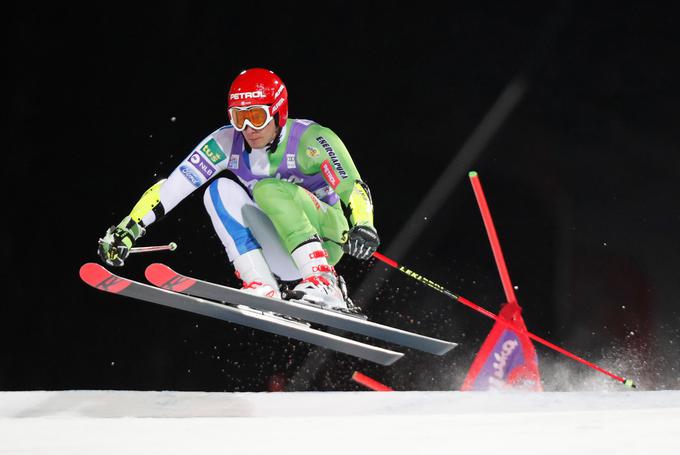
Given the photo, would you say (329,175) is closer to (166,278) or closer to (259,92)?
(259,92)

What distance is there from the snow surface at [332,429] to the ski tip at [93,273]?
0.47 meters

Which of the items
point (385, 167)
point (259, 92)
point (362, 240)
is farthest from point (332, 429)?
point (385, 167)

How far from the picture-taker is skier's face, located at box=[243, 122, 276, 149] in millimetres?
3402

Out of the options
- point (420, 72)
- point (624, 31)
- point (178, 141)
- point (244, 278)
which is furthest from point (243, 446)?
point (624, 31)

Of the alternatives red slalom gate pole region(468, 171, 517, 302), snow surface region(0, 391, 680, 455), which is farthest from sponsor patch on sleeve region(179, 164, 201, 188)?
red slalom gate pole region(468, 171, 517, 302)

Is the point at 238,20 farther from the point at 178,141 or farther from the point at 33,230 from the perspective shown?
the point at 33,230

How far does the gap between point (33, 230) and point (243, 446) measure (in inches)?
142

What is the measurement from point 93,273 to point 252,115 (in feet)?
3.02

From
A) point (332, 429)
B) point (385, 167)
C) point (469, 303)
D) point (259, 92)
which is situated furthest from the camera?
point (385, 167)

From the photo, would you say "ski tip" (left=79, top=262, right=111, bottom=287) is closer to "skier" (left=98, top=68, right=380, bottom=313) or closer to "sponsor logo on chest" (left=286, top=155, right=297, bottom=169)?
"skier" (left=98, top=68, right=380, bottom=313)

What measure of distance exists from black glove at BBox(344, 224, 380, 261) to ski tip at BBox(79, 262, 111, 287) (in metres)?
0.97

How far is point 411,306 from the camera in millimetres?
5566

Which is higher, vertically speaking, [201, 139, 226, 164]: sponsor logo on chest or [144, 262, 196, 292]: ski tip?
[201, 139, 226, 164]: sponsor logo on chest

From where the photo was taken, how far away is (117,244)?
11.1 ft
